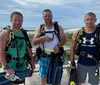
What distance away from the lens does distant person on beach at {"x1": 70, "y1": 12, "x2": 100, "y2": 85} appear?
5191 mm

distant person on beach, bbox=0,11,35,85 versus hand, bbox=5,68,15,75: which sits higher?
distant person on beach, bbox=0,11,35,85

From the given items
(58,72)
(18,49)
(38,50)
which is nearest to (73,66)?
(58,72)

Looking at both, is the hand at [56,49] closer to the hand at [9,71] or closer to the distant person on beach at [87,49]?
the distant person on beach at [87,49]

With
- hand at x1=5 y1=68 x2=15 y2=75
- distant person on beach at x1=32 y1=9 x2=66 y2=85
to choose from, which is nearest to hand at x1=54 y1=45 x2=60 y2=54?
distant person on beach at x1=32 y1=9 x2=66 y2=85

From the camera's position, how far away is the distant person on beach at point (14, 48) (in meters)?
4.70

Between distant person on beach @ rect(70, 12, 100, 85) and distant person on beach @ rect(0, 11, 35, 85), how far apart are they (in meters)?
0.96

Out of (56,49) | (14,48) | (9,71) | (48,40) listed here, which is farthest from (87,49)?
(9,71)

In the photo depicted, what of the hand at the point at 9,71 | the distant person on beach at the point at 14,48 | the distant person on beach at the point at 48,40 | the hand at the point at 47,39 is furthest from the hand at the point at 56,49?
the hand at the point at 9,71

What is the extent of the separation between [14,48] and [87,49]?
1336mm

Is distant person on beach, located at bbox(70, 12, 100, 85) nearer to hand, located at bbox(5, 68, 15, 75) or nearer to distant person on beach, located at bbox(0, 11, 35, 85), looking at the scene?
distant person on beach, located at bbox(0, 11, 35, 85)

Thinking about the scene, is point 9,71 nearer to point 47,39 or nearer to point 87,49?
point 47,39

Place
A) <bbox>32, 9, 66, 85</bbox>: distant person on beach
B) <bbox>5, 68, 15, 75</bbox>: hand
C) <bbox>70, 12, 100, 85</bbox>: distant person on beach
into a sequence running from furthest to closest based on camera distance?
<bbox>32, 9, 66, 85</bbox>: distant person on beach → <bbox>70, 12, 100, 85</bbox>: distant person on beach → <bbox>5, 68, 15, 75</bbox>: hand

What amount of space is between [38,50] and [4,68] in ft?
3.23

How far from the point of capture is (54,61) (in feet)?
17.8
